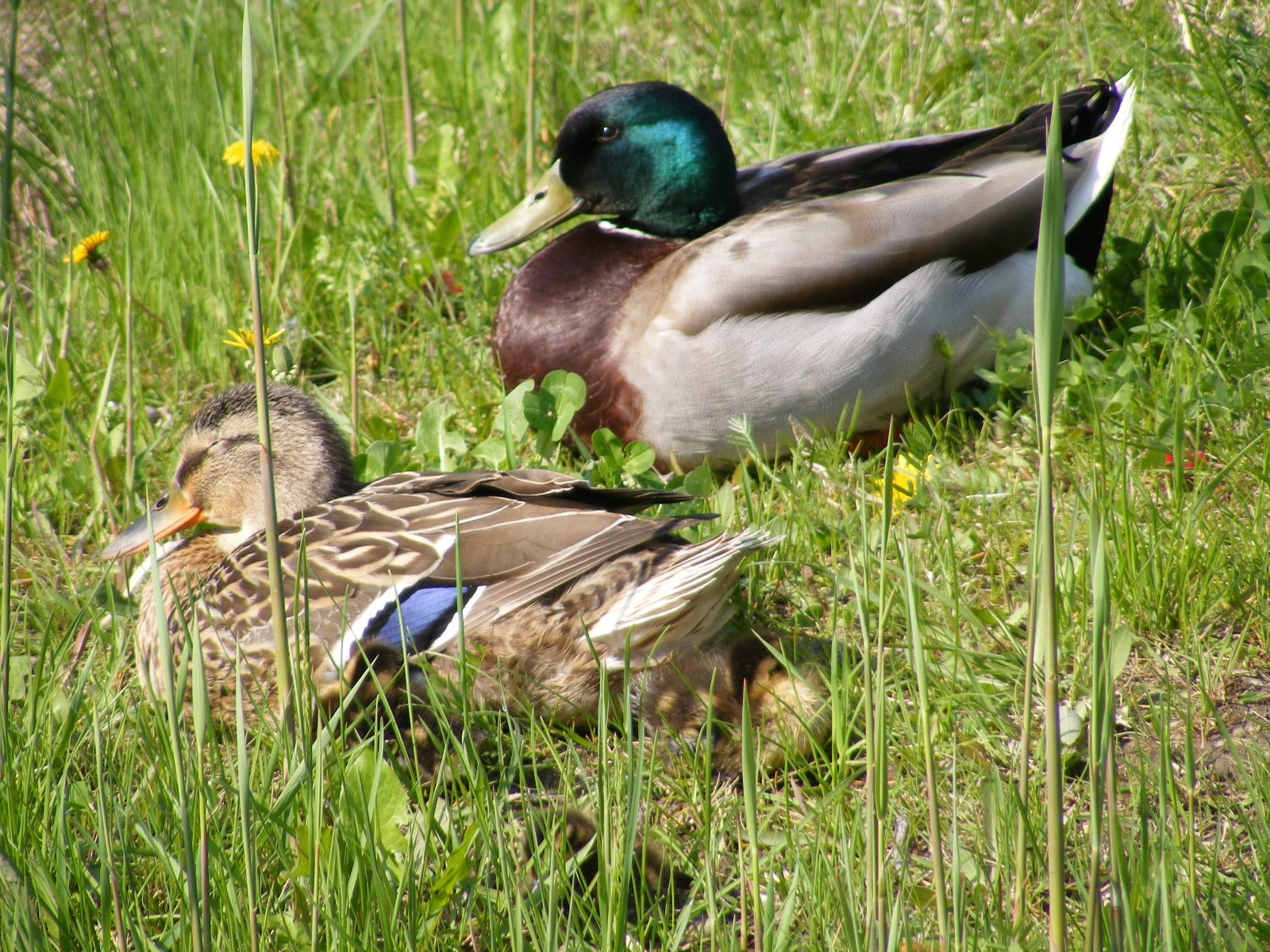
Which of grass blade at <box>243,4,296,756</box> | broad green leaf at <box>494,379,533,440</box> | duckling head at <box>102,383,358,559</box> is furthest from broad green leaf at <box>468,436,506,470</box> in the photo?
grass blade at <box>243,4,296,756</box>

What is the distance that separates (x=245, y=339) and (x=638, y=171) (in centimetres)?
139

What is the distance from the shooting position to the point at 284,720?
1.83 meters

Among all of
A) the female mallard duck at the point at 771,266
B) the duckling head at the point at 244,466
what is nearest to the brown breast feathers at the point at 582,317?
the female mallard duck at the point at 771,266

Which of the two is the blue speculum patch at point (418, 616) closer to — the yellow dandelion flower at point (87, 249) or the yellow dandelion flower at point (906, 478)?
the yellow dandelion flower at point (906, 478)

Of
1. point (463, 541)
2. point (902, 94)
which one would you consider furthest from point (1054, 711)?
point (902, 94)

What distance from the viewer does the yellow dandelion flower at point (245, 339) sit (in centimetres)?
360

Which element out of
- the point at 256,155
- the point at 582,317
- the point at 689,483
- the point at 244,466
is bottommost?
the point at 689,483

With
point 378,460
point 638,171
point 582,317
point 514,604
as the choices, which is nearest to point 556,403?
point 582,317

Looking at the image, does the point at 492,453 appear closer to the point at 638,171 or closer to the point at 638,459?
the point at 638,459

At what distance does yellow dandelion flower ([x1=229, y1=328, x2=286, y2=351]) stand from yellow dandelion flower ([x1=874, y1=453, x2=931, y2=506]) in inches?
67.1

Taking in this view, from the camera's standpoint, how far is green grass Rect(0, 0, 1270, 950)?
1.96 metres

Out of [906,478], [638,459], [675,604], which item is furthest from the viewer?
[638,459]

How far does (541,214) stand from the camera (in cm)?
440

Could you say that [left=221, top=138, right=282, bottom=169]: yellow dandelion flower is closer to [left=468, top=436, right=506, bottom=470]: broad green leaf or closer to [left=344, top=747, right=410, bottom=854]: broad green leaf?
[left=468, top=436, right=506, bottom=470]: broad green leaf
